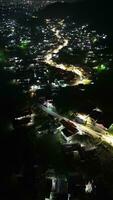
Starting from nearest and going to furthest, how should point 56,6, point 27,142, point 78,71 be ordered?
1. point 27,142
2. point 78,71
3. point 56,6

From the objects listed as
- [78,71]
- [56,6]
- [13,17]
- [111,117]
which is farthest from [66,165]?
[56,6]

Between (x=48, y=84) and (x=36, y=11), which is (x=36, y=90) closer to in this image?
(x=48, y=84)

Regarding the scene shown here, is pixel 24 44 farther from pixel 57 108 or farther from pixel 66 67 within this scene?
pixel 57 108

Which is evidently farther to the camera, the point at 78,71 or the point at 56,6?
the point at 56,6

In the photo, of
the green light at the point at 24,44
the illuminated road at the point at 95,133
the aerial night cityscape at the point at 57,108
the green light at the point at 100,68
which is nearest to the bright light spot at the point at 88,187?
the aerial night cityscape at the point at 57,108

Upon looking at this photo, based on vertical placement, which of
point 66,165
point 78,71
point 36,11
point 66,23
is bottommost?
point 66,165

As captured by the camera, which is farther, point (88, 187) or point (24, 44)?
point (24, 44)

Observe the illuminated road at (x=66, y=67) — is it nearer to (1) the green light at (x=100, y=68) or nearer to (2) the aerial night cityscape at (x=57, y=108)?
(2) the aerial night cityscape at (x=57, y=108)

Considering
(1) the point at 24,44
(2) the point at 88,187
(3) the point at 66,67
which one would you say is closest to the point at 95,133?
(2) the point at 88,187

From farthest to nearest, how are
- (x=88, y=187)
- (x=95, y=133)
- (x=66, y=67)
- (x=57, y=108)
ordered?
(x=66, y=67)
(x=57, y=108)
(x=95, y=133)
(x=88, y=187)
